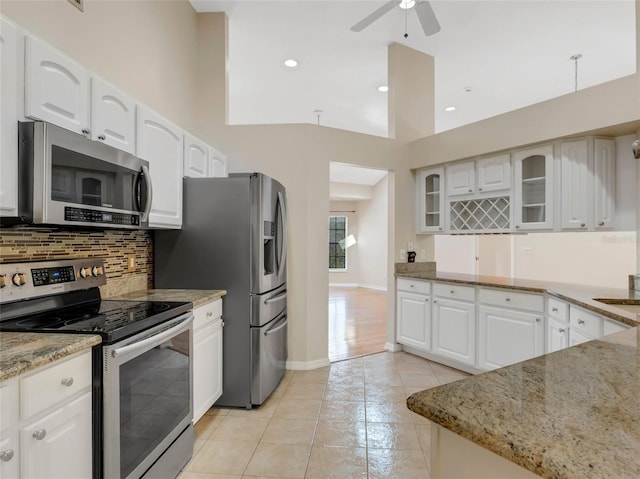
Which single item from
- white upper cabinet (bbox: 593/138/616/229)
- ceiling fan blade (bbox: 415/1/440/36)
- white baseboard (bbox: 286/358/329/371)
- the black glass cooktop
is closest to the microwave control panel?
the black glass cooktop

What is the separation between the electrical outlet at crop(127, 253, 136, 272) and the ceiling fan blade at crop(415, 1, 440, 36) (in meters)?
2.83

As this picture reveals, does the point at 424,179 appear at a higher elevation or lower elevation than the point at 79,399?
higher

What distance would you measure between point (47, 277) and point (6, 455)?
0.97m

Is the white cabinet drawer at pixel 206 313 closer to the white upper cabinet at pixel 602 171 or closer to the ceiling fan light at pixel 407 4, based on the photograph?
the ceiling fan light at pixel 407 4

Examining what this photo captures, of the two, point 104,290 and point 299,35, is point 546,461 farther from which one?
point 299,35

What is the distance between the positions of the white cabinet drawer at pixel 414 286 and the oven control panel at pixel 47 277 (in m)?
2.90

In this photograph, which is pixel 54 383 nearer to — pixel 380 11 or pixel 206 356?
pixel 206 356

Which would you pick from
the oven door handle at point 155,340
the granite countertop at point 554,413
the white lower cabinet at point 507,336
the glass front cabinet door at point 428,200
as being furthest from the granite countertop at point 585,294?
the oven door handle at point 155,340

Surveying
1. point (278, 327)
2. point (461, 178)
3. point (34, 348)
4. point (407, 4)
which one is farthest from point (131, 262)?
point (461, 178)

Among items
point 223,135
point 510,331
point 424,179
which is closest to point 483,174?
point 424,179

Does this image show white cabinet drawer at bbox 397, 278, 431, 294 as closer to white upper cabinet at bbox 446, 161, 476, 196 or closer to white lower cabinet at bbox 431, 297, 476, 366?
white lower cabinet at bbox 431, 297, 476, 366

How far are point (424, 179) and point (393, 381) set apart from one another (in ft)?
7.61

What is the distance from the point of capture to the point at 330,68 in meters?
4.50

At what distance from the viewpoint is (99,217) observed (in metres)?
1.76
